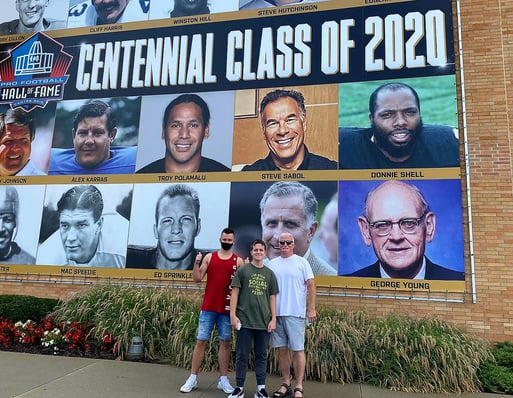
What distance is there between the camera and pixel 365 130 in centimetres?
802

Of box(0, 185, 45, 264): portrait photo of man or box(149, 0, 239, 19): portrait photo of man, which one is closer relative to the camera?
box(0, 185, 45, 264): portrait photo of man

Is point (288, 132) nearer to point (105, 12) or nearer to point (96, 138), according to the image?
point (96, 138)

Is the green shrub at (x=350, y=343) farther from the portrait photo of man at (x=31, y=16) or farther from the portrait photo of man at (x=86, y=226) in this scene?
the portrait photo of man at (x=31, y=16)

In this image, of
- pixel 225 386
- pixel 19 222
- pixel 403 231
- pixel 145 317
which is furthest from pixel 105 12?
pixel 225 386

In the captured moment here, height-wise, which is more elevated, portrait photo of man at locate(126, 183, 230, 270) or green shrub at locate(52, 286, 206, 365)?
portrait photo of man at locate(126, 183, 230, 270)

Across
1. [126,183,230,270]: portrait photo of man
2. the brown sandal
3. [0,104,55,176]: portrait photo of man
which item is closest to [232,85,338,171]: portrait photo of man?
[126,183,230,270]: portrait photo of man

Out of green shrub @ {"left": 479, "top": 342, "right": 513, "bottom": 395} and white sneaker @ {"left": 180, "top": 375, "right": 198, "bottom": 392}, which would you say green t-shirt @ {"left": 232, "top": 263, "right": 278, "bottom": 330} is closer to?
white sneaker @ {"left": 180, "top": 375, "right": 198, "bottom": 392}

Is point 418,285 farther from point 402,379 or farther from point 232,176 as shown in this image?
point 232,176

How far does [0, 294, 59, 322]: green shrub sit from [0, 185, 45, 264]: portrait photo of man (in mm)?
1184

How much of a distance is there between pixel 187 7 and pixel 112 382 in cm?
809

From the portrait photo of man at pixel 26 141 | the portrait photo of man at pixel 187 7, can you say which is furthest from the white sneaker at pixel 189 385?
the portrait photo of man at pixel 187 7

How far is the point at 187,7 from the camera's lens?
9.56 m

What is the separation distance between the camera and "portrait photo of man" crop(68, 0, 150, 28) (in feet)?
32.4

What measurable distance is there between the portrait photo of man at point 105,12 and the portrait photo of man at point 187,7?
0.92ft
